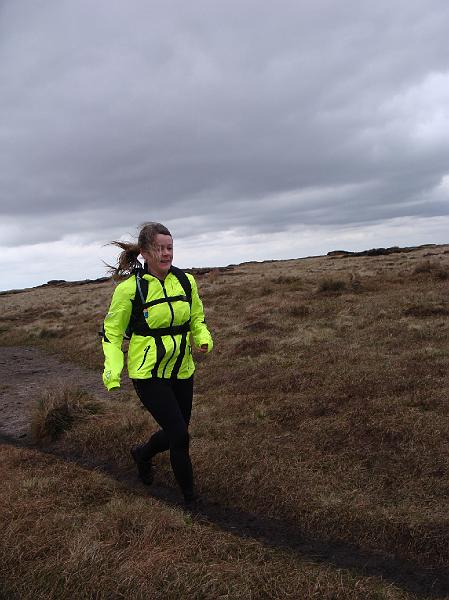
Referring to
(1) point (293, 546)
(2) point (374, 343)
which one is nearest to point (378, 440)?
(1) point (293, 546)

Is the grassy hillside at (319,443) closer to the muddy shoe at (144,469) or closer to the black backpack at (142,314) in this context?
the muddy shoe at (144,469)

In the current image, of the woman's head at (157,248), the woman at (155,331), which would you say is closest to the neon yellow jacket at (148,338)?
the woman at (155,331)

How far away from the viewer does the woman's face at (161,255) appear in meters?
4.79

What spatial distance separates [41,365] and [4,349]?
206 inches

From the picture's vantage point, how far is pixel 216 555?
4125mm

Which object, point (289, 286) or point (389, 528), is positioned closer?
point (389, 528)

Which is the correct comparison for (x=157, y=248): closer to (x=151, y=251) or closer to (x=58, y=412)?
(x=151, y=251)

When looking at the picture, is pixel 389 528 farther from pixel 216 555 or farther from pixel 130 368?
pixel 130 368

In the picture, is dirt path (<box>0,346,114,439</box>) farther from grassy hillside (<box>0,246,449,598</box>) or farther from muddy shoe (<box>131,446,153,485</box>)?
muddy shoe (<box>131,446,153,485</box>)

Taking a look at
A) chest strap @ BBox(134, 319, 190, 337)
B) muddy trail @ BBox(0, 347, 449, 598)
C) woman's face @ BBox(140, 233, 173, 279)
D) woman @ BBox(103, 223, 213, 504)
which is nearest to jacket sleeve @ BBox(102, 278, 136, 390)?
woman @ BBox(103, 223, 213, 504)

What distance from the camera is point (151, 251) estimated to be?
4.83m

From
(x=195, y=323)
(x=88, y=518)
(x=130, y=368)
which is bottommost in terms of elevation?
(x=88, y=518)

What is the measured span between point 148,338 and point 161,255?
821 mm

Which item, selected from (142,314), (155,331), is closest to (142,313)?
(142,314)
